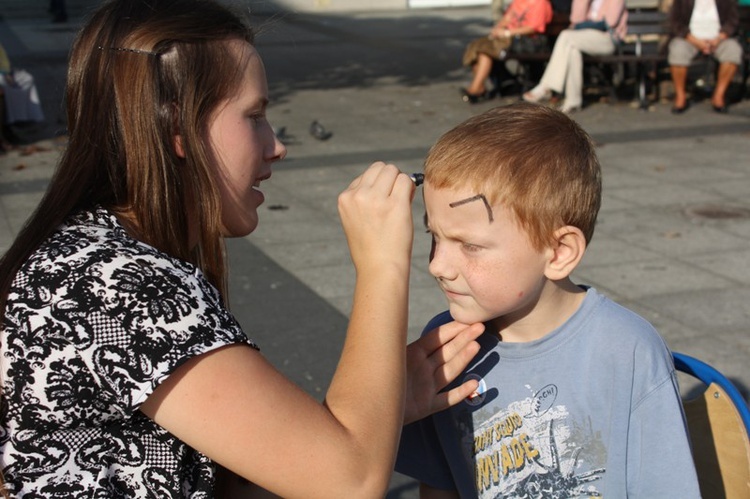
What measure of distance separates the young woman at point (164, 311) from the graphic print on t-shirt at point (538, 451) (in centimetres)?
14

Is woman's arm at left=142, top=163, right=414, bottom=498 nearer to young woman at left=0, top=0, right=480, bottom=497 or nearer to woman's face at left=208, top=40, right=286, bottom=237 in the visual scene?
young woman at left=0, top=0, right=480, bottom=497

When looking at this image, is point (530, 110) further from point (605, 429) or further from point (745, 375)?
point (745, 375)

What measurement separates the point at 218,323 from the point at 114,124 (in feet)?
1.34

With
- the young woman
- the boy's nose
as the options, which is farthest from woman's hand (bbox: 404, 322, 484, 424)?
the boy's nose

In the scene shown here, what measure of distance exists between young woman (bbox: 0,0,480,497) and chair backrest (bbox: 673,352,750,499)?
1.79 ft

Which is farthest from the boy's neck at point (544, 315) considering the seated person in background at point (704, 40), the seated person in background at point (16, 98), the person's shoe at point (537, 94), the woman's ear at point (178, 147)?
the seated person in background at point (704, 40)

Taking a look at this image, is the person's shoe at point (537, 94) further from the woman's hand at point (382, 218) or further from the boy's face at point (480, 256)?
the woman's hand at point (382, 218)

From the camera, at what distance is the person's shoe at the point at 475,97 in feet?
37.3

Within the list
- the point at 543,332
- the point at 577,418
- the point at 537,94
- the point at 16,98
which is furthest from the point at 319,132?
the point at 577,418

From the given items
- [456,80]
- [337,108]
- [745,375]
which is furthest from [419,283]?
[456,80]

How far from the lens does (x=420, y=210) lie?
669cm

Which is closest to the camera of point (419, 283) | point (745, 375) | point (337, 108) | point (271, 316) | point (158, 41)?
point (158, 41)

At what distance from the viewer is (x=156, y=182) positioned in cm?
180

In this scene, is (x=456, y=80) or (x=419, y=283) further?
(x=456, y=80)
